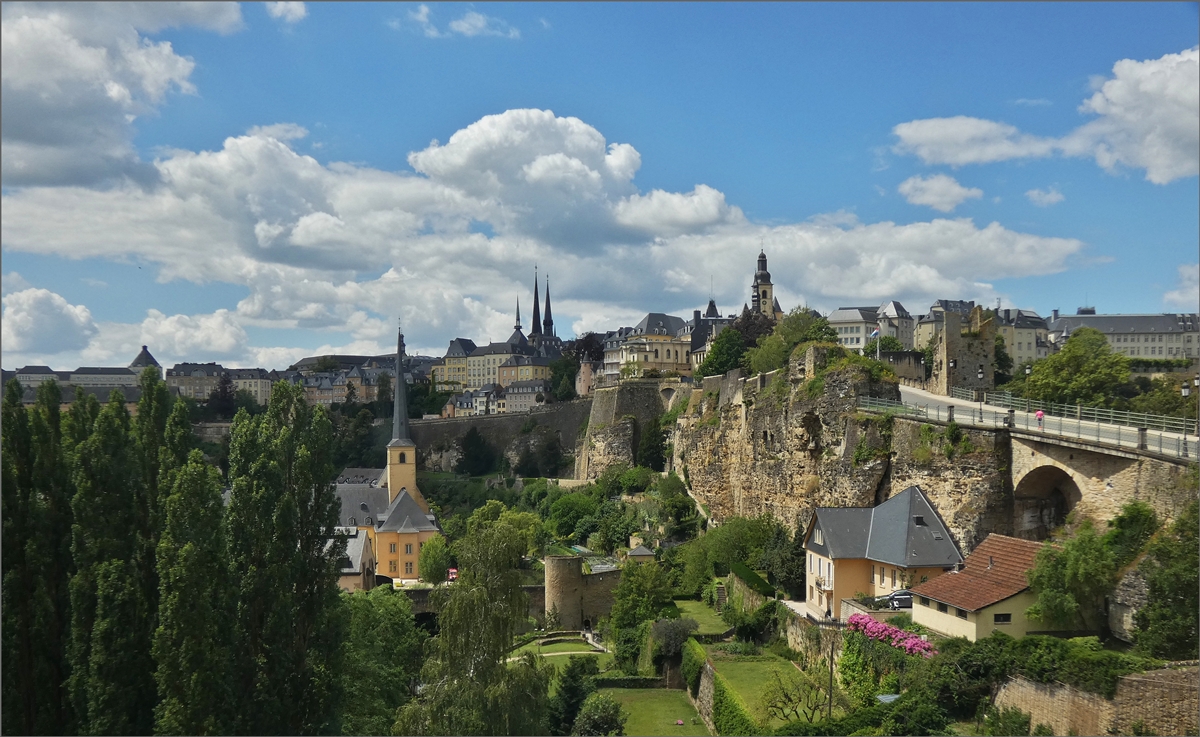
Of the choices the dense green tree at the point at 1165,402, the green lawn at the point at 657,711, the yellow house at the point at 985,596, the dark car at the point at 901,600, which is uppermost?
the dense green tree at the point at 1165,402

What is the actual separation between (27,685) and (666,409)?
66.6 meters

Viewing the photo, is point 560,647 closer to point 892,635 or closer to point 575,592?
point 575,592

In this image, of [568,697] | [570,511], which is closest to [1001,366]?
[570,511]

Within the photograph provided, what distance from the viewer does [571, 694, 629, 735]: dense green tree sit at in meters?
27.6

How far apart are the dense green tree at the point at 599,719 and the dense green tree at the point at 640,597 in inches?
408

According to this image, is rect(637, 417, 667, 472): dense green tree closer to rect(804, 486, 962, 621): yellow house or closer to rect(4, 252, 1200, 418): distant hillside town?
rect(4, 252, 1200, 418): distant hillside town

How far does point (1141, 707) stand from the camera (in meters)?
16.8

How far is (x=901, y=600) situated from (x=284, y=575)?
53.8ft

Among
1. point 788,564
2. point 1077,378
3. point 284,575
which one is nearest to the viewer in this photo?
point 284,575

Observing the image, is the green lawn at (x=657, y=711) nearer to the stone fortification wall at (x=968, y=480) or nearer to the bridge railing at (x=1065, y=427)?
the stone fortification wall at (x=968, y=480)

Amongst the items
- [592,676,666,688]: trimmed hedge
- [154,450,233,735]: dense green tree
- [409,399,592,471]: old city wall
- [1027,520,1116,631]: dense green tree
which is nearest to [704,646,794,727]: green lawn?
[592,676,666,688]: trimmed hedge

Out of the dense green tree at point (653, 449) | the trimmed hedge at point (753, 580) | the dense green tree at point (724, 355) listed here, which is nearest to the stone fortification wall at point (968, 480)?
the trimmed hedge at point (753, 580)

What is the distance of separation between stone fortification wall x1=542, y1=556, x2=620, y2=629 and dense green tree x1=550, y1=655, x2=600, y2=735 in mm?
13766

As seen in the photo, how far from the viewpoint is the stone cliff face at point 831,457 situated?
26859 mm
